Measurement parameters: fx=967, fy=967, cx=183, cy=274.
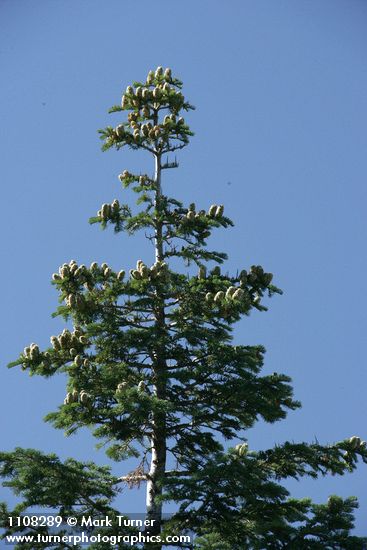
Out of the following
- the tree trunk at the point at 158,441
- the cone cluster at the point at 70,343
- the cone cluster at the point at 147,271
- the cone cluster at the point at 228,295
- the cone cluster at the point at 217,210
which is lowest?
the tree trunk at the point at 158,441

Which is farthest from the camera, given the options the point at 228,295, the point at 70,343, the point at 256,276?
the point at 256,276

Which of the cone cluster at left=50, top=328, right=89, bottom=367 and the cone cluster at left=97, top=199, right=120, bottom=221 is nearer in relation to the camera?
the cone cluster at left=50, top=328, right=89, bottom=367

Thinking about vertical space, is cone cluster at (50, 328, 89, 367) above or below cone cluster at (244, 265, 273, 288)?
below

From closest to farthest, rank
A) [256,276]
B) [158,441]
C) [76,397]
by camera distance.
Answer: [76,397] → [158,441] → [256,276]

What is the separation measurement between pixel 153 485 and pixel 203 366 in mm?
2385

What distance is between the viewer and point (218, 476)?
15453mm

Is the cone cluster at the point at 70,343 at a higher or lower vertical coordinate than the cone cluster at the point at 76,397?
higher

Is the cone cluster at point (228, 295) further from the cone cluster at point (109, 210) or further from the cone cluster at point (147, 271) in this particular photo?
the cone cluster at point (109, 210)

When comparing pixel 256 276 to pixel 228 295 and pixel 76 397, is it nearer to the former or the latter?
pixel 228 295

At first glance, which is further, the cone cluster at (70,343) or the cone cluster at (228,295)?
the cone cluster at (70,343)

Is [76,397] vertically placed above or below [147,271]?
below

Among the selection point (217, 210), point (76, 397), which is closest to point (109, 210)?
point (217, 210)

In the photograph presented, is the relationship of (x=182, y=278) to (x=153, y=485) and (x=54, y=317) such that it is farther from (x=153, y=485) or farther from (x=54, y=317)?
(x=153, y=485)

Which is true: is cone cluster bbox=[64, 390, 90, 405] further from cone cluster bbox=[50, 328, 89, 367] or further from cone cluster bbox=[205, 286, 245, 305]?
cone cluster bbox=[205, 286, 245, 305]
